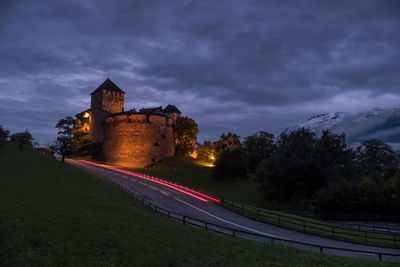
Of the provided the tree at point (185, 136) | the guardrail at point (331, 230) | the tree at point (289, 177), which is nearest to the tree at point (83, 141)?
the tree at point (185, 136)

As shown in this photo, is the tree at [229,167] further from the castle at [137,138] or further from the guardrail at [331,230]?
the guardrail at [331,230]

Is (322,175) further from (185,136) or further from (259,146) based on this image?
(185,136)

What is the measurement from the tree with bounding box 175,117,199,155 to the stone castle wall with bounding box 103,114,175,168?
5318 mm

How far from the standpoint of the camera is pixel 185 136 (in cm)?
8350

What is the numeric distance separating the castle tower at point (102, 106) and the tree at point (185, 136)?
71.5 ft

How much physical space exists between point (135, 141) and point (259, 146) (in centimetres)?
3280

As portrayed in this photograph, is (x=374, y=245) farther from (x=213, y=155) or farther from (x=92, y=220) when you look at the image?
(x=213, y=155)

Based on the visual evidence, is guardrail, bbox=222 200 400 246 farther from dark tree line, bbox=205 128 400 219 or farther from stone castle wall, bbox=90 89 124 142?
stone castle wall, bbox=90 89 124 142

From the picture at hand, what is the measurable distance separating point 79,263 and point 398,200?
116 ft

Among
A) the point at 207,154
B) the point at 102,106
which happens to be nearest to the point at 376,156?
the point at 207,154

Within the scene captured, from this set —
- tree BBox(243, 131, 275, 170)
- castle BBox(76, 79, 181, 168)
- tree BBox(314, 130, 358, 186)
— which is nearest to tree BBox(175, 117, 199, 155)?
castle BBox(76, 79, 181, 168)

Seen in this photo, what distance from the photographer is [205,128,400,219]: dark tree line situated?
33.8 metres

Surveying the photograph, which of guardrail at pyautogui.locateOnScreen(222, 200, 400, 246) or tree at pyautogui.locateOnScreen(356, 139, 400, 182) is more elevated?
tree at pyautogui.locateOnScreen(356, 139, 400, 182)

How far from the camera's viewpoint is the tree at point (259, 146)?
242 ft
